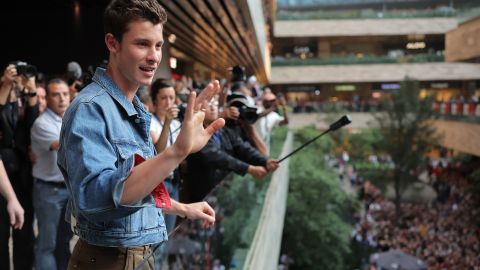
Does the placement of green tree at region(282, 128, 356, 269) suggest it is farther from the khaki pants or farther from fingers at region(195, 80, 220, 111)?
fingers at region(195, 80, 220, 111)

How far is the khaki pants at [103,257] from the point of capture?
1.84 meters

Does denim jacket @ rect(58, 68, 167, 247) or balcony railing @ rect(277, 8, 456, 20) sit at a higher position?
balcony railing @ rect(277, 8, 456, 20)

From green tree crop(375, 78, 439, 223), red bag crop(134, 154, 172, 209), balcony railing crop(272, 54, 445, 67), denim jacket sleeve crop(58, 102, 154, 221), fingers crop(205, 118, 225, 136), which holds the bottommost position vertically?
green tree crop(375, 78, 439, 223)

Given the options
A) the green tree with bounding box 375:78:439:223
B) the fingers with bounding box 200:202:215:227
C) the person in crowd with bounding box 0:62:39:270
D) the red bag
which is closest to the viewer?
the red bag

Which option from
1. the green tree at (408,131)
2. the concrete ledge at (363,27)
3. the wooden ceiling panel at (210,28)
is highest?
the concrete ledge at (363,27)

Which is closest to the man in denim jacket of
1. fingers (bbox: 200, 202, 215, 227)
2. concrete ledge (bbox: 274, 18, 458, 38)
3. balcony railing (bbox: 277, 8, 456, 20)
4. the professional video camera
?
fingers (bbox: 200, 202, 215, 227)

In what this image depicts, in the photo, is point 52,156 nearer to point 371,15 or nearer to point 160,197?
point 160,197

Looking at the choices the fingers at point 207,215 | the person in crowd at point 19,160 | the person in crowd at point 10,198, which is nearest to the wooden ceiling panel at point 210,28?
the person in crowd at point 19,160

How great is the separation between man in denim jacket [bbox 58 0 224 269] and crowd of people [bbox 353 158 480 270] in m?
17.3

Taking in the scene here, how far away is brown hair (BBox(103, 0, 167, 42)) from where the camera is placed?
1.71 meters

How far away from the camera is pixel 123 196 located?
4.97 ft

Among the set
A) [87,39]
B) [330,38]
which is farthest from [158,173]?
[330,38]

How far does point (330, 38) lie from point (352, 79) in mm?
5472

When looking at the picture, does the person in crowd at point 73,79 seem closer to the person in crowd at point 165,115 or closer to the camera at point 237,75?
the person in crowd at point 165,115
